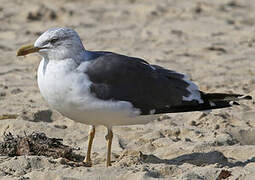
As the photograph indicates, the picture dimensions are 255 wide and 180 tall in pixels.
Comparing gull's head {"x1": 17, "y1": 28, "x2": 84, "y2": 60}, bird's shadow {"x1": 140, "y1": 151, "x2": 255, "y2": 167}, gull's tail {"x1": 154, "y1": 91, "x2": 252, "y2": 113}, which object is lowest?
bird's shadow {"x1": 140, "y1": 151, "x2": 255, "y2": 167}

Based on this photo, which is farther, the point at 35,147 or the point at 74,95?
the point at 35,147

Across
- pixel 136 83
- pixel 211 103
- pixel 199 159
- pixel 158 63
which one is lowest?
pixel 199 159

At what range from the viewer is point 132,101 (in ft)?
15.6

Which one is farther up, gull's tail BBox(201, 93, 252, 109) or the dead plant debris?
gull's tail BBox(201, 93, 252, 109)

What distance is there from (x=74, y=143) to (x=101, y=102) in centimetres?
87

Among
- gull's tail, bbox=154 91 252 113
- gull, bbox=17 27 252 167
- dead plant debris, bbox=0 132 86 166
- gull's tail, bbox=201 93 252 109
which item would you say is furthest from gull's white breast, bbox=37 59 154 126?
gull's tail, bbox=201 93 252 109

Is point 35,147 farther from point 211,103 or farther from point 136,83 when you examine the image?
point 211,103

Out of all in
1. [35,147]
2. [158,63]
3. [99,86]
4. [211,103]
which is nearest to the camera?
[99,86]

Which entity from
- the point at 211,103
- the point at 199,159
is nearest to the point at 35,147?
the point at 199,159

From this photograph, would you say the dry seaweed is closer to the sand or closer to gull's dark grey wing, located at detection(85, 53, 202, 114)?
the sand

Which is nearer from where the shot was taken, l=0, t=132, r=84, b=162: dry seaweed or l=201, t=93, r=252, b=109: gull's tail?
l=0, t=132, r=84, b=162: dry seaweed

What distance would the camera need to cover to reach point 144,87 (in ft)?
16.1

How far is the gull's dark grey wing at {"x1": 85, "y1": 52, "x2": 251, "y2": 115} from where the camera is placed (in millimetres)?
4652

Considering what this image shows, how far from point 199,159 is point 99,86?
0.97m
